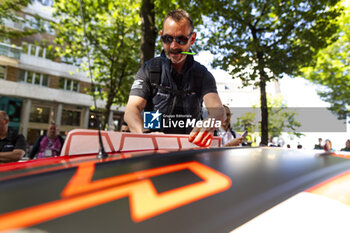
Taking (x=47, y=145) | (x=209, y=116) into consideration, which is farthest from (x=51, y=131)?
(x=209, y=116)

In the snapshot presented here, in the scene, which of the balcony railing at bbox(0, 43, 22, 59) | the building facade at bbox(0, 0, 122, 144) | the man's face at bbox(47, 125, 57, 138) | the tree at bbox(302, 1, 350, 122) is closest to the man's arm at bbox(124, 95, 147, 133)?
the man's face at bbox(47, 125, 57, 138)

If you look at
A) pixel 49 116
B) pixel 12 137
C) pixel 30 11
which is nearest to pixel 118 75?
pixel 12 137

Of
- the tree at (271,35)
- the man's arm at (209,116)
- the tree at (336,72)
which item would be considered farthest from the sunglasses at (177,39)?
the tree at (336,72)

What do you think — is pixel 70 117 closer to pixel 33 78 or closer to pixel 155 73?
pixel 33 78

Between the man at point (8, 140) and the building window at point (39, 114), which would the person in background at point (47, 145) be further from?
the building window at point (39, 114)

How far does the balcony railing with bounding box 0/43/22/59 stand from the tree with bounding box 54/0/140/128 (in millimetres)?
7788

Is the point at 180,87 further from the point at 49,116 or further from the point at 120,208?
the point at 49,116

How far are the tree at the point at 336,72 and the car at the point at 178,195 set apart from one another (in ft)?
38.4

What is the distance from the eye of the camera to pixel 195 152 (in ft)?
2.57

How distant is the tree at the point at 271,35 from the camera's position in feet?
26.4

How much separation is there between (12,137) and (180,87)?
3.32 metres

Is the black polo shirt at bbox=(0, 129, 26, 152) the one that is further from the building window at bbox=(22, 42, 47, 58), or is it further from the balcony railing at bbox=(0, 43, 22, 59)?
the building window at bbox=(22, 42, 47, 58)

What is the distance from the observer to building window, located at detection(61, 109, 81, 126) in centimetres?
2066

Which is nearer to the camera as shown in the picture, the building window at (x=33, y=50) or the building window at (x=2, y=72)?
the building window at (x=2, y=72)
